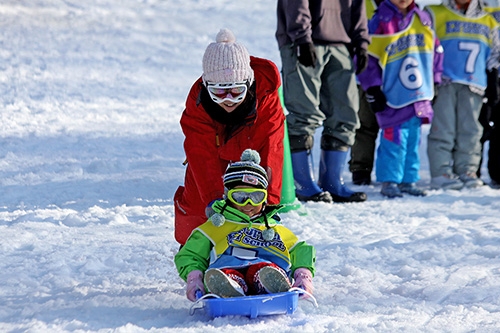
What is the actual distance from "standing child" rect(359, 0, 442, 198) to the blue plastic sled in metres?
3.53

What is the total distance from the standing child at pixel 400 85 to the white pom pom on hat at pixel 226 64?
9.42ft

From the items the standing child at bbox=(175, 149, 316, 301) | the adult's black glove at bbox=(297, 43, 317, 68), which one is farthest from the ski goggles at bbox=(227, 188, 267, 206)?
Answer: the adult's black glove at bbox=(297, 43, 317, 68)

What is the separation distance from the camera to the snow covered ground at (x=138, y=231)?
330 cm

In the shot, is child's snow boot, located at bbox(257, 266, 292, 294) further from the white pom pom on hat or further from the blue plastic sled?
the white pom pom on hat

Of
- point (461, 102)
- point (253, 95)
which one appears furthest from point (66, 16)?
point (253, 95)

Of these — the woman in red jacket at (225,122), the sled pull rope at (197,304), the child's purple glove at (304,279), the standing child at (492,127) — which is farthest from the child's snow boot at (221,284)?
the standing child at (492,127)

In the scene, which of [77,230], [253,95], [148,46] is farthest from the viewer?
[148,46]

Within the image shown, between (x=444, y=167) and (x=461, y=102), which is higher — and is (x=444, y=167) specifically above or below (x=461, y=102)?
below

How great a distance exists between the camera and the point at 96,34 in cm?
1301

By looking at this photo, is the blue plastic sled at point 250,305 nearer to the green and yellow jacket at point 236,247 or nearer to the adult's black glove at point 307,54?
the green and yellow jacket at point 236,247

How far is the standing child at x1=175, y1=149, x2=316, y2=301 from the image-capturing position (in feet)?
11.2

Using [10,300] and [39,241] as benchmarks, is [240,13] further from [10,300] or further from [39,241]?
[10,300]

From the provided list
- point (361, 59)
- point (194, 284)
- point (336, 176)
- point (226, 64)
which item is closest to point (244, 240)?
point (194, 284)

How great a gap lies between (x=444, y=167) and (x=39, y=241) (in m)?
3.77
